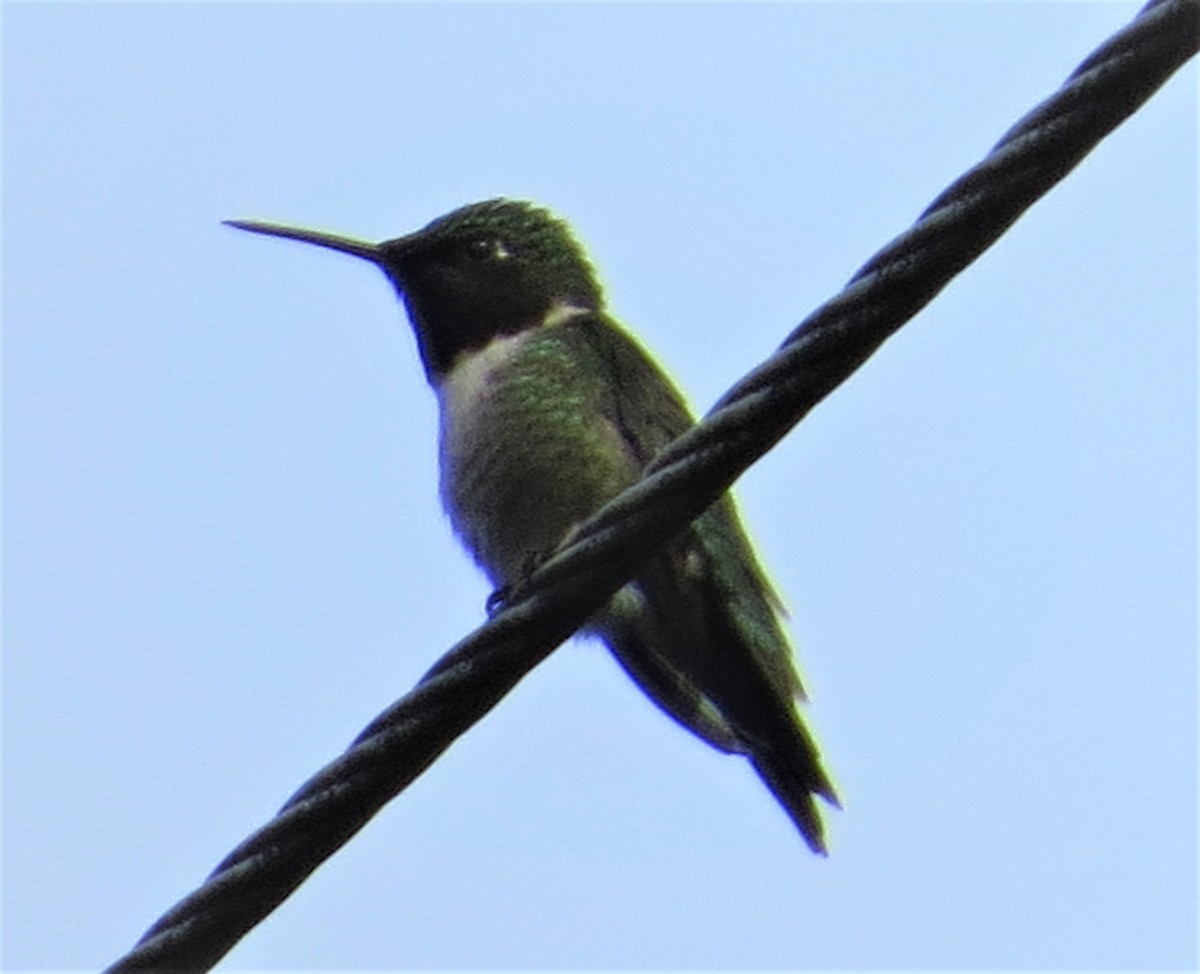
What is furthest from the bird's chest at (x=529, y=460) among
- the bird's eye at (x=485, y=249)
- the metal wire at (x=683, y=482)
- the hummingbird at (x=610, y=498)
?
the metal wire at (x=683, y=482)

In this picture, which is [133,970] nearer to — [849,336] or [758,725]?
[849,336]

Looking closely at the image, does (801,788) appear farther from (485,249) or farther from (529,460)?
(485,249)

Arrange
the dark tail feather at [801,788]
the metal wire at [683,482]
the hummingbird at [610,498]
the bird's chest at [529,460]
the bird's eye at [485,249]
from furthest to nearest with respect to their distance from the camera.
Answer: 1. the bird's eye at [485,249]
2. the bird's chest at [529,460]
3. the hummingbird at [610,498]
4. the dark tail feather at [801,788]
5. the metal wire at [683,482]

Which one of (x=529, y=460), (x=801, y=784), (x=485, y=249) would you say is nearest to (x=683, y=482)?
(x=801, y=784)

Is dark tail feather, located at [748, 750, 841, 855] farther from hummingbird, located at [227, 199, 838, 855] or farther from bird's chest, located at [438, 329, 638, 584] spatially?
bird's chest, located at [438, 329, 638, 584]

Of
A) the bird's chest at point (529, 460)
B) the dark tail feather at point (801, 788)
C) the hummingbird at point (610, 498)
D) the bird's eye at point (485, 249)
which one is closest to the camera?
the dark tail feather at point (801, 788)

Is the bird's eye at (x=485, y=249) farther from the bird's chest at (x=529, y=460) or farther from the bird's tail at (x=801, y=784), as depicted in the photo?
the bird's tail at (x=801, y=784)
